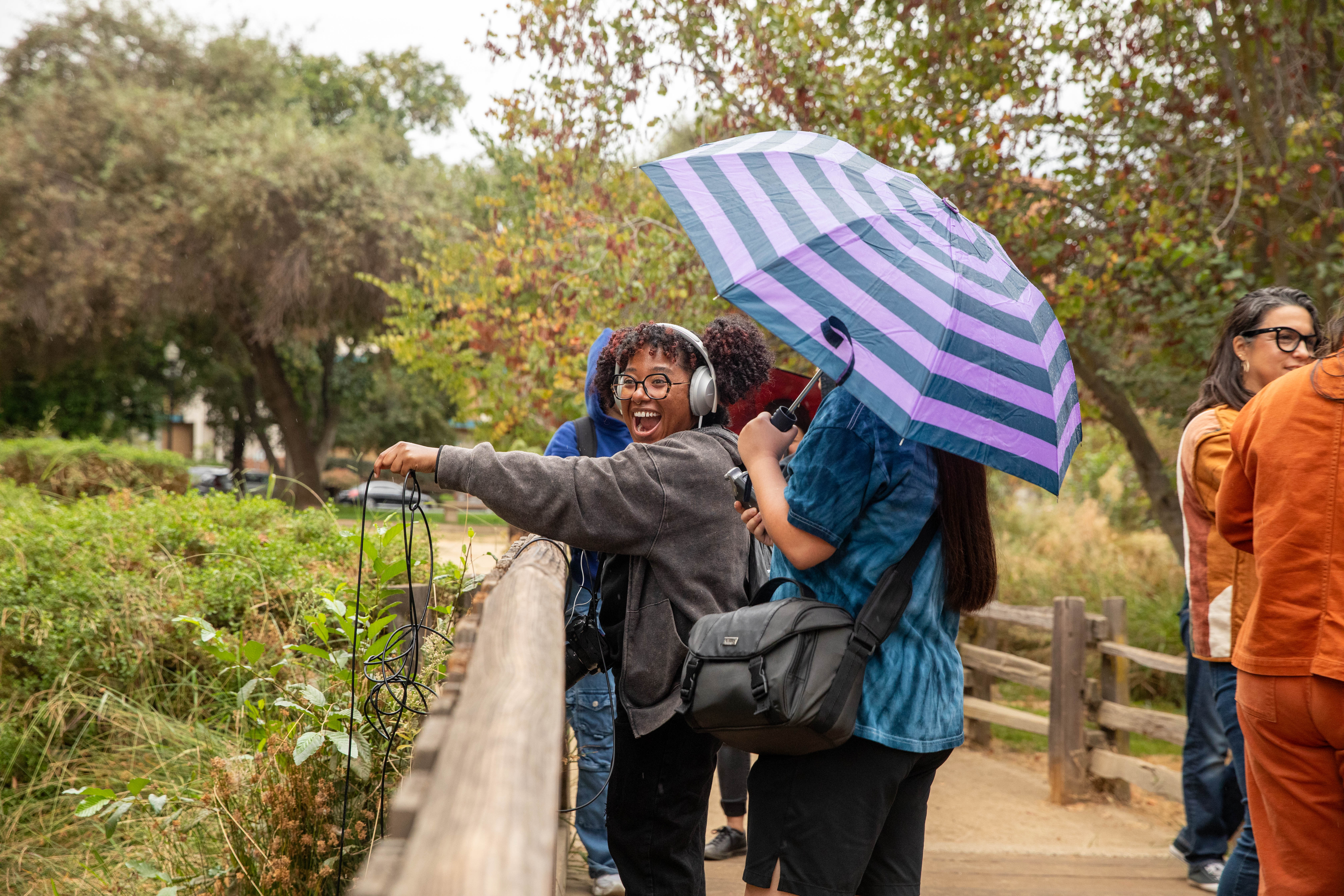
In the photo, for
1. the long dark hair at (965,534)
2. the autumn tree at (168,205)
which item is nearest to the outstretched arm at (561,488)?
the long dark hair at (965,534)

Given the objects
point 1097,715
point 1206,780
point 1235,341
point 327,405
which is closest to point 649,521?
point 1235,341

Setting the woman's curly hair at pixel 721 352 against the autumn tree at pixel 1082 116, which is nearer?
the woman's curly hair at pixel 721 352

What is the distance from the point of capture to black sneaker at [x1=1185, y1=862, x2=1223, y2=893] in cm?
438

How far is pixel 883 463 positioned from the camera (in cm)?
202

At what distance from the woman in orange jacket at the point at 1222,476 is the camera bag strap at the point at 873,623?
4.49ft

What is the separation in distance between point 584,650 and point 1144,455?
6.97m

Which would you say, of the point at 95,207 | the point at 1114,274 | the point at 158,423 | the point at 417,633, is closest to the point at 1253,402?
the point at 417,633

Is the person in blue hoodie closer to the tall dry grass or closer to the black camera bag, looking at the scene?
the tall dry grass

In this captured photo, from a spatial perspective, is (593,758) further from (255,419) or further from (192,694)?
(255,419)

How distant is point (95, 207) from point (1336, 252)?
58.1ft

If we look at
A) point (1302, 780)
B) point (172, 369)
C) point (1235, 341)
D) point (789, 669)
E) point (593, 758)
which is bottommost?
point (593, 758)

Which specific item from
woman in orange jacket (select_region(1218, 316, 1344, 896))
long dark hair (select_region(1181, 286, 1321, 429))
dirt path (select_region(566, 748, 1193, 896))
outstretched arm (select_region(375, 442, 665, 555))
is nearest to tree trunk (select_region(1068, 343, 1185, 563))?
dirt path (select_region(566, 748, 1193, 896))

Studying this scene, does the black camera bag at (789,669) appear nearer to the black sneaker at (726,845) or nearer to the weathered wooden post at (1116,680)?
the black sneaker at (726,845)

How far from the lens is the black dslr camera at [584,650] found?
2555mm
